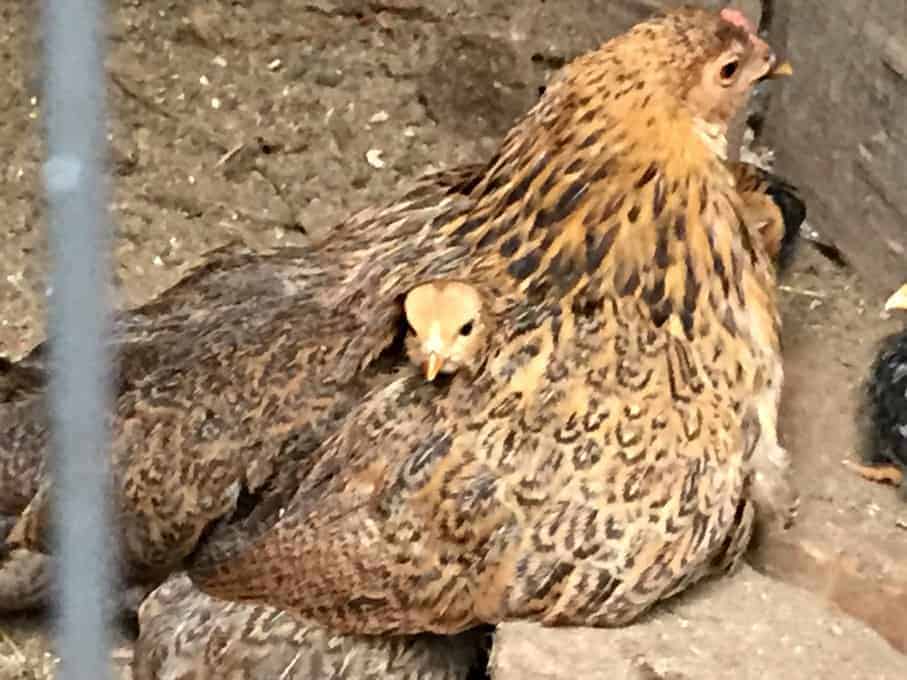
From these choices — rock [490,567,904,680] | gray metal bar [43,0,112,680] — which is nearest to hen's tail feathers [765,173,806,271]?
rock [490,567,904,680]

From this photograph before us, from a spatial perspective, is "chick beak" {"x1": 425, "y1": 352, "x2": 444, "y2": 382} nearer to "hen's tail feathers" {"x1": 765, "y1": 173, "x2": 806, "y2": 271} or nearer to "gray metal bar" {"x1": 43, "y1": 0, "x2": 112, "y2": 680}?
"hen's tail feathers" {"x1": 765, "y1": 173, "x2": 806, "y2": 271}

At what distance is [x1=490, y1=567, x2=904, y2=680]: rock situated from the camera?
1.51m

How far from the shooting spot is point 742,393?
1641 mm

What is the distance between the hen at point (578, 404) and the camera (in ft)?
4.98

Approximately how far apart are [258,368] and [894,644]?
80 centimetres

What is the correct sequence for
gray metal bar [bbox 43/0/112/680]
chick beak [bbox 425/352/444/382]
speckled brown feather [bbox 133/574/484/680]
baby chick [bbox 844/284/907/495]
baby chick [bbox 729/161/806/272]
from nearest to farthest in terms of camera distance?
1. gray metal bar [bbox 43/0/112/680]
2. chick beak [bbox 425/352/444/382]
3. speckled brown feather [bbox 133/574/484/680]
4. baby chick [bbox 844/284/907/495]
5. baby chick [bbox 729/161/806/272]

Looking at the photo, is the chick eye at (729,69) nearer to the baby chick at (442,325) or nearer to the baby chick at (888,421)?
the baby chick at (888,421)

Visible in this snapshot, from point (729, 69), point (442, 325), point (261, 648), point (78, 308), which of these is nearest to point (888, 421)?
point (729, 69)

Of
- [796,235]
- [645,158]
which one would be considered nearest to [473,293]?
[645,158]

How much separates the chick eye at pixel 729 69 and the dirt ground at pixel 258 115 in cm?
72

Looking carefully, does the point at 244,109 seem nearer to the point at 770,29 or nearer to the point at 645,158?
the point at 770,29

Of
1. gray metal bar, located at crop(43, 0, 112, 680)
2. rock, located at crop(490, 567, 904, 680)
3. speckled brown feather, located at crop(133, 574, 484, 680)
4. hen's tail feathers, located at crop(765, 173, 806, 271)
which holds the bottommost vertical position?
speckled brown feather, located at crop(133, 574, 484, 680)

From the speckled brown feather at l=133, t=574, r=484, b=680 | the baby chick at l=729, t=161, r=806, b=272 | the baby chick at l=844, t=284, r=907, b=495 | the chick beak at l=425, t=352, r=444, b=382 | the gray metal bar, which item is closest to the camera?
the gray metal bar

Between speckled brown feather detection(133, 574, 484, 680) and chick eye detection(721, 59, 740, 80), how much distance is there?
745mm
